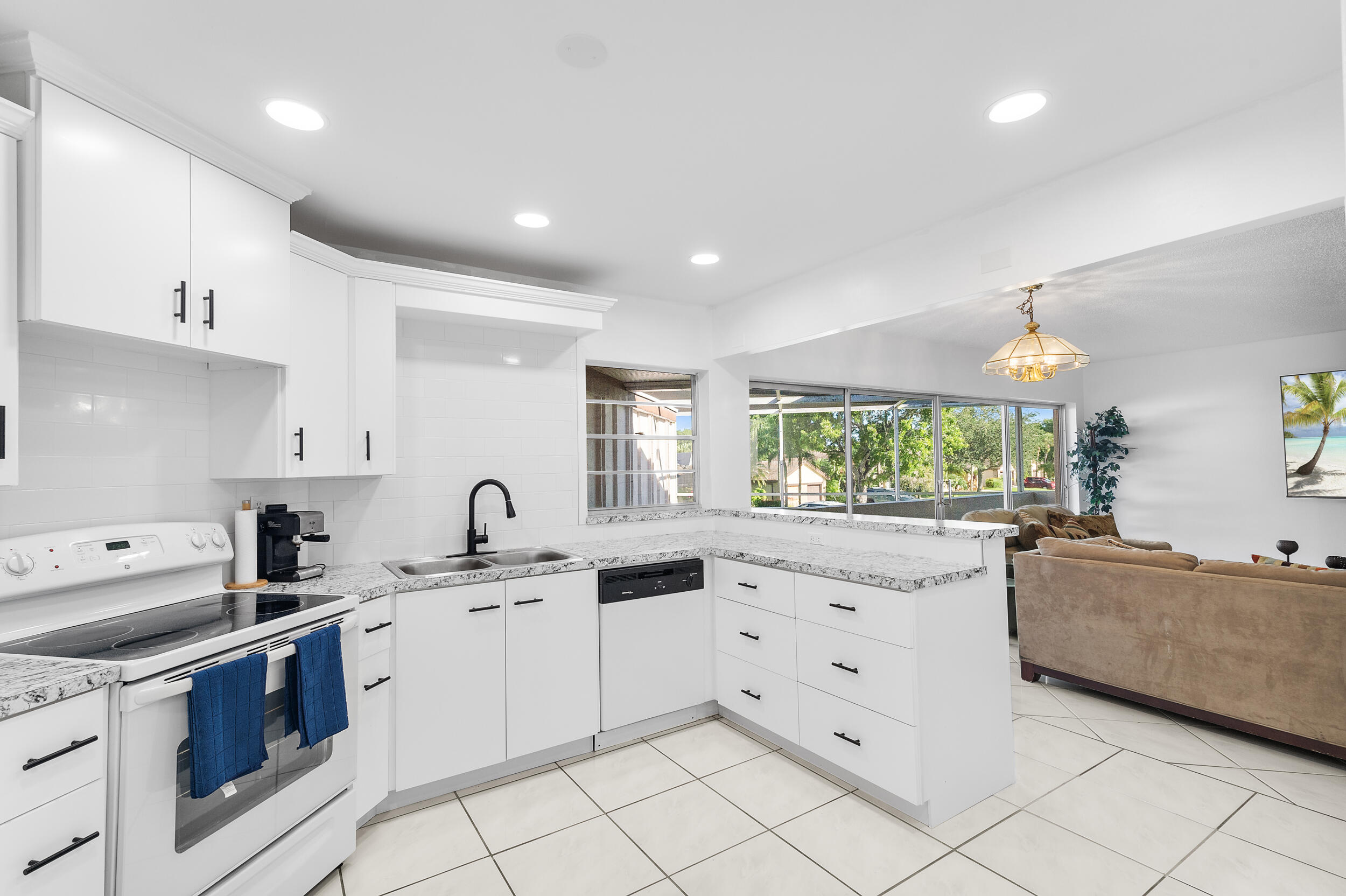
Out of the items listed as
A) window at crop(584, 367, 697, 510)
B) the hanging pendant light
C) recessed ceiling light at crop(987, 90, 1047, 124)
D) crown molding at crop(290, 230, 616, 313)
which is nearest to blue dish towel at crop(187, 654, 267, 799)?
crown molding at crop(290, 230, 616, 313)

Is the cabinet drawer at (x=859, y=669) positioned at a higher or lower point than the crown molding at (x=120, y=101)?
lower

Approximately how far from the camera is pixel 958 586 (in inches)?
94.3

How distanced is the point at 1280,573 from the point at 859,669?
2.11m

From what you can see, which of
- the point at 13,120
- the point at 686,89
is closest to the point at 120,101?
the point at 13,120

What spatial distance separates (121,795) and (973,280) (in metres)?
Answer: 3.34

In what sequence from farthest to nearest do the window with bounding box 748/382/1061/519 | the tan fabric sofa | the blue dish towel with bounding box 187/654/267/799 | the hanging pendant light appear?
the window with bounding box 748/382/1061/519
the hanging pendant light
the tan fabric sofa
the blue dish towel with bounding box 187/654/267/799

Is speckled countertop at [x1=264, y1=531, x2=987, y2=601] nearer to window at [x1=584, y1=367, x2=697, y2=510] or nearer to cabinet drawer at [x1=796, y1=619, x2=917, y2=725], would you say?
cabinet drawer at [x1=796, y1=619, x2=917, y2=725]

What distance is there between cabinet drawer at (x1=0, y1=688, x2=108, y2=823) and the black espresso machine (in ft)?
3.50

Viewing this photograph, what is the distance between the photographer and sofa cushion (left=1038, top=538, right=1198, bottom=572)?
125 inches

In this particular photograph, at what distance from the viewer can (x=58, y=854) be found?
4.24 feet

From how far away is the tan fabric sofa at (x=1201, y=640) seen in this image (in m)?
2.66

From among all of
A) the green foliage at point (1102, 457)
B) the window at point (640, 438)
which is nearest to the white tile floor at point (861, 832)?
the window at point (640, 438)

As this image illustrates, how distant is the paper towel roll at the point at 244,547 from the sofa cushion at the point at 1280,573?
14.0 ft

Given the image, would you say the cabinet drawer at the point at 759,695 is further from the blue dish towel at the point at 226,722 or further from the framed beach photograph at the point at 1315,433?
the framed beach photograph at the point at 1315,433
